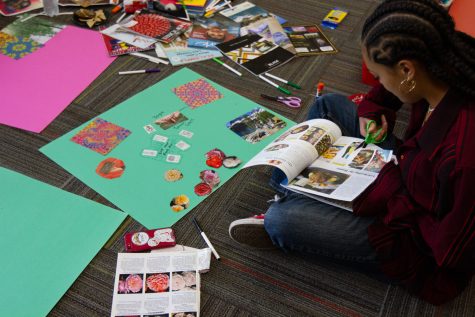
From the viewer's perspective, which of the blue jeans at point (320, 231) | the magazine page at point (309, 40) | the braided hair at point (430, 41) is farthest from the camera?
the magazine page at point (309, 40)

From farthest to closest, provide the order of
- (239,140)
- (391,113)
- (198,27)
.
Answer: (198,27)
(239,140)
(391,113)

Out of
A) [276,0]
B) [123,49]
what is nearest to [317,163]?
[123,49]

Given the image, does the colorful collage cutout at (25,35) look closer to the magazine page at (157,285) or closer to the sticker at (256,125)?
the sticker at (256,125)

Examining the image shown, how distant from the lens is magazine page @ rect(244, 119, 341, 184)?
1.28 m

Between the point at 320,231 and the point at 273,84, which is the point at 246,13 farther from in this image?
the point at 320,231

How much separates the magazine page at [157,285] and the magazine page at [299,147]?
355mm

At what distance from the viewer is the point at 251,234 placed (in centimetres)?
129

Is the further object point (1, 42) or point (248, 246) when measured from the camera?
point (1, 42)

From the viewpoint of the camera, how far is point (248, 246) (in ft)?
4.51

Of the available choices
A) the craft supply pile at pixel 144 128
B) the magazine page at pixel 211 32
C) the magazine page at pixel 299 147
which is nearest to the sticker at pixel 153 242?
the craft supply pile at pixel 144 128

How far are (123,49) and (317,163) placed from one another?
1.18 meters

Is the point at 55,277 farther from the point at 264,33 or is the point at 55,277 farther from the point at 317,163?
the point at 264,33

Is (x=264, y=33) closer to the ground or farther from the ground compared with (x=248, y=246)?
farther from the ground

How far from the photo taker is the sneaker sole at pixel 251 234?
1.27 meters
